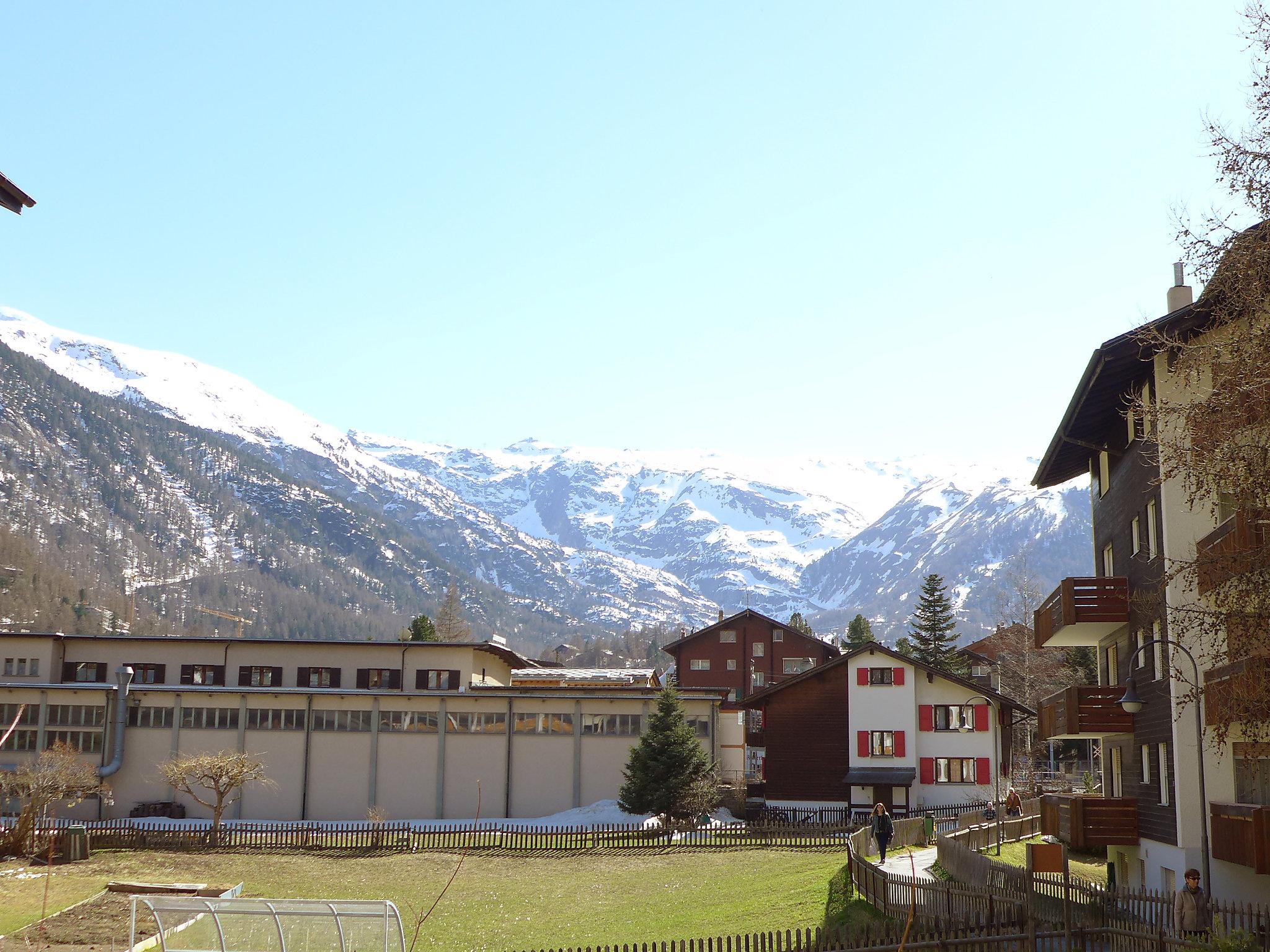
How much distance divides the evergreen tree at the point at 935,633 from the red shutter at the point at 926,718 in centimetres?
4203

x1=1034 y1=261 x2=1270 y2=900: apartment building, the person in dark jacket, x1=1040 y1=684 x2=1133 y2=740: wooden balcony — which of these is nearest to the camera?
x1=1034 y1=261 x2=1270 y2=900: apartment building

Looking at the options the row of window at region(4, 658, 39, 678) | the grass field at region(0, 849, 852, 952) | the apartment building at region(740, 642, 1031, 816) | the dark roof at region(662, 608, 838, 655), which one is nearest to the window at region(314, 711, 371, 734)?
the grass field at region(0, 849, 852, 952)

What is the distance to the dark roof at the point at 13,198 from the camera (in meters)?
15.6

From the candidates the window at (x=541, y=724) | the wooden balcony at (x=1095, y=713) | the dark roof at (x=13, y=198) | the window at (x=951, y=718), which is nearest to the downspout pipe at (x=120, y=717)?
the window at (x=541, y=724)

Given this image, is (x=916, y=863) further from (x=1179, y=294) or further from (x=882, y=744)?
(x=882, y=744)

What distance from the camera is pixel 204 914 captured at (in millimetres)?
18922

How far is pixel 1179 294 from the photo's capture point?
108ft

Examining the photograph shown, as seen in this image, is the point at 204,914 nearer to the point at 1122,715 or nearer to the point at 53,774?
the point at 1122,715

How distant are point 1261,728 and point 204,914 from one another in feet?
53.0

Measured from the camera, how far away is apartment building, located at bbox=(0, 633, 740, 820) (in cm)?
6141

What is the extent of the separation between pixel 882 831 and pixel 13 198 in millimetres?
29838

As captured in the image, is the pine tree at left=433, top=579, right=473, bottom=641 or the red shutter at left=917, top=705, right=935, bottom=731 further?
the pine tree at left=433, top=579, right=473, bottom=641

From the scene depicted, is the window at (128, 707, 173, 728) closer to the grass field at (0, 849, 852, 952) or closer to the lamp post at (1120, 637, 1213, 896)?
the grass field at (0, 849, 852, 952)

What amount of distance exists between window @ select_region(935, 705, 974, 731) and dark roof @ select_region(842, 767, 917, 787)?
260 centimetres
